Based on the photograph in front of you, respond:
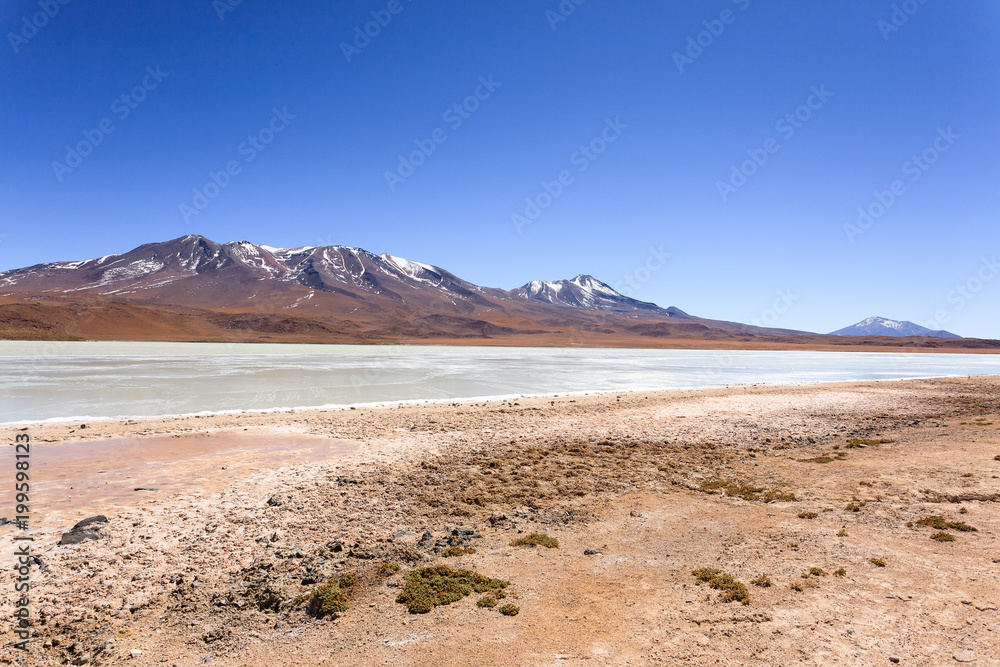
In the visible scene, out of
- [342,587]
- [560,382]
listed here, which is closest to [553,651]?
[342,587]

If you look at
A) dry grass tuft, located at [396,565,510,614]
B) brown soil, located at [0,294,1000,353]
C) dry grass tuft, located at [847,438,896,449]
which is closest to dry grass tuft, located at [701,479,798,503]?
dry grass tuft, located at [396,565,510,614]

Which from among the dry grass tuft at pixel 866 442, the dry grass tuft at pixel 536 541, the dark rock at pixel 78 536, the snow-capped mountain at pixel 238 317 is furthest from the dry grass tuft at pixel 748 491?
the snow-capped mountain at pixel 238 317

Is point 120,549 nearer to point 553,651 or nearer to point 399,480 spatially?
point 399,480

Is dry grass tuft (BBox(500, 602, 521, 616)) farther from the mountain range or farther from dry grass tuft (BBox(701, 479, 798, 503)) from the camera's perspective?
the mountain range

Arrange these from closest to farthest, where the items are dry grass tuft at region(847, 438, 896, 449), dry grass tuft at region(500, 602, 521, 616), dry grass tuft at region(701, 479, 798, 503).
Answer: dry grass tuft at region(500, 602, 521, 616), dry grass tuft at region(701, 479, 798, 503), dry grass tuft at region(847, 438, 896, 449)

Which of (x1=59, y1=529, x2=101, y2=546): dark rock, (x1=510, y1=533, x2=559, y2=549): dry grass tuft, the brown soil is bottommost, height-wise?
(x1=510, y1=533, x2=559, y2=549): dry grass tuft

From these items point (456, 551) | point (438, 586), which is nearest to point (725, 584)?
point (438, 586)

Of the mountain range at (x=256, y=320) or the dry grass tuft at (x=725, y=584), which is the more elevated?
the mountain range at (x=256, y=320)

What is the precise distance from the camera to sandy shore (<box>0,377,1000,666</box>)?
417cm

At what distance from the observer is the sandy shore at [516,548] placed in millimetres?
4168

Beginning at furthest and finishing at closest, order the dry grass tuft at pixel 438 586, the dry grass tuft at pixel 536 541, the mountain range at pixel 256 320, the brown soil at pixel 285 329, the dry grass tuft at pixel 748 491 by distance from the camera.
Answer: the mountain range at pixel 256 320 → the brown soil at pixel 285 329 → the dry grass tuft at pixel 748 491 → the dry grass tuft at pixel 536 541 → the dry grass tuft at pixel 438 586

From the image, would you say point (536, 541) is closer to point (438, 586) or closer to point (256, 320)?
point (438, 586)

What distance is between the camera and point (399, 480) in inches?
354

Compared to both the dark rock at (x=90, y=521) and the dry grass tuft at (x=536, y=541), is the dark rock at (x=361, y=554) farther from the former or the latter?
the dark rock at (x=90, y=521)
